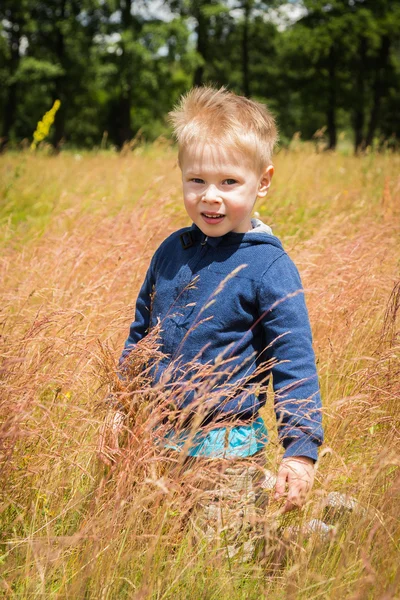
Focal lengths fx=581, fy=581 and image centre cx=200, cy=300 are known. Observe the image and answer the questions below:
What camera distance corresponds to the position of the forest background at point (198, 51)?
69.7 ft

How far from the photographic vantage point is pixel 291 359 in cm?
174

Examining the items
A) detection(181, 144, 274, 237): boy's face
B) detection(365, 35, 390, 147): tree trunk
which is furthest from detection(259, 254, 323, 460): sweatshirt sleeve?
detection(365, 35, 390, 147): tree trunk

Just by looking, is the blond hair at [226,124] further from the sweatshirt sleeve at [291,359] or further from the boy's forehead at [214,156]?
the sweatshirt sleeve at [291,359]

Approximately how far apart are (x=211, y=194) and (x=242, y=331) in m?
0.45

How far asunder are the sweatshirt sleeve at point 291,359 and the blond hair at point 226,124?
40 centimetres

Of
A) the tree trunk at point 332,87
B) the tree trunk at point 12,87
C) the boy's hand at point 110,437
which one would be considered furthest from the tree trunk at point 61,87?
the boy's hand at point 110,437

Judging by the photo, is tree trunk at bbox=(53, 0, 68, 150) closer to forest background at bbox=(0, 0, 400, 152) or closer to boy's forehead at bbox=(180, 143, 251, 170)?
forest background at bbox=(0, 0, 400, 152)


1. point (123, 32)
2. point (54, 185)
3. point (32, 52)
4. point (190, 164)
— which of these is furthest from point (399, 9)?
A: point (190, 164)

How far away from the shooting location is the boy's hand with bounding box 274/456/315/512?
63.0 inches

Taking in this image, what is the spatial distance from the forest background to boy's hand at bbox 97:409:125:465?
692 inches

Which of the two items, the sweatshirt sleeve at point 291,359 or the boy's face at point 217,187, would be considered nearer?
the sweatshirt sleeve at point 291,359

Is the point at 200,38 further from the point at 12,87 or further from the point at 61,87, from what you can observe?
the point at 12,87

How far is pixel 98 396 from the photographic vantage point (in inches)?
77.3

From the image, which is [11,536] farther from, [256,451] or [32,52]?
[32,52]
